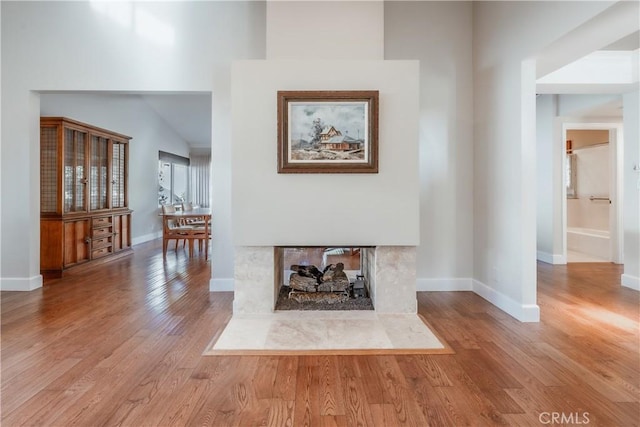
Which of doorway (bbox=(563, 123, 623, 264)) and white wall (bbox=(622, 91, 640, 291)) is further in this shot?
doorway (bbox=(563, 123, 623, 264))

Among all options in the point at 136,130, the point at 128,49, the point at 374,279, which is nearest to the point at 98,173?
the point at 136,130

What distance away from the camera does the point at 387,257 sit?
3141mm

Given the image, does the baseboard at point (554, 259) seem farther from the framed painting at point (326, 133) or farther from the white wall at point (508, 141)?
the framed painting at point (326, 133)

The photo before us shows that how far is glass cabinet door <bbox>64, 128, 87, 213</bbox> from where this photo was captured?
4852 millimetres

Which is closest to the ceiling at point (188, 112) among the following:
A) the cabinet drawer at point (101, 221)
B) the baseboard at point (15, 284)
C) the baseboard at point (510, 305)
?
the cabinet drawer at point (101, 221)

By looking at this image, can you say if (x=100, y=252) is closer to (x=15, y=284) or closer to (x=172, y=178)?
(x=15, y=284)

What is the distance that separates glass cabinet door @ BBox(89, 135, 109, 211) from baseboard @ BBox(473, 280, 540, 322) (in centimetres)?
545

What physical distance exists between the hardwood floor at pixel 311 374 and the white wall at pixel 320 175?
2.97 ft

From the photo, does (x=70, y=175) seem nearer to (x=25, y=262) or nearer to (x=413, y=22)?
(x=25, y=262)

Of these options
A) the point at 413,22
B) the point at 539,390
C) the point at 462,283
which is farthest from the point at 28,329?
the point at 413,22

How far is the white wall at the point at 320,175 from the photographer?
3031 mm

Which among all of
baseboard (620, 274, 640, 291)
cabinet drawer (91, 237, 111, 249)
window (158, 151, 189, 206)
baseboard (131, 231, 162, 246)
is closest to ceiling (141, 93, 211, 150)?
window (158, 151, 189, 206)

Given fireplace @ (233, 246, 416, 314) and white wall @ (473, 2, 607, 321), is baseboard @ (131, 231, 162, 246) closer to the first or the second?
fireplace @ (233, 246, 416, 314)

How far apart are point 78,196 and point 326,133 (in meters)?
4.06
